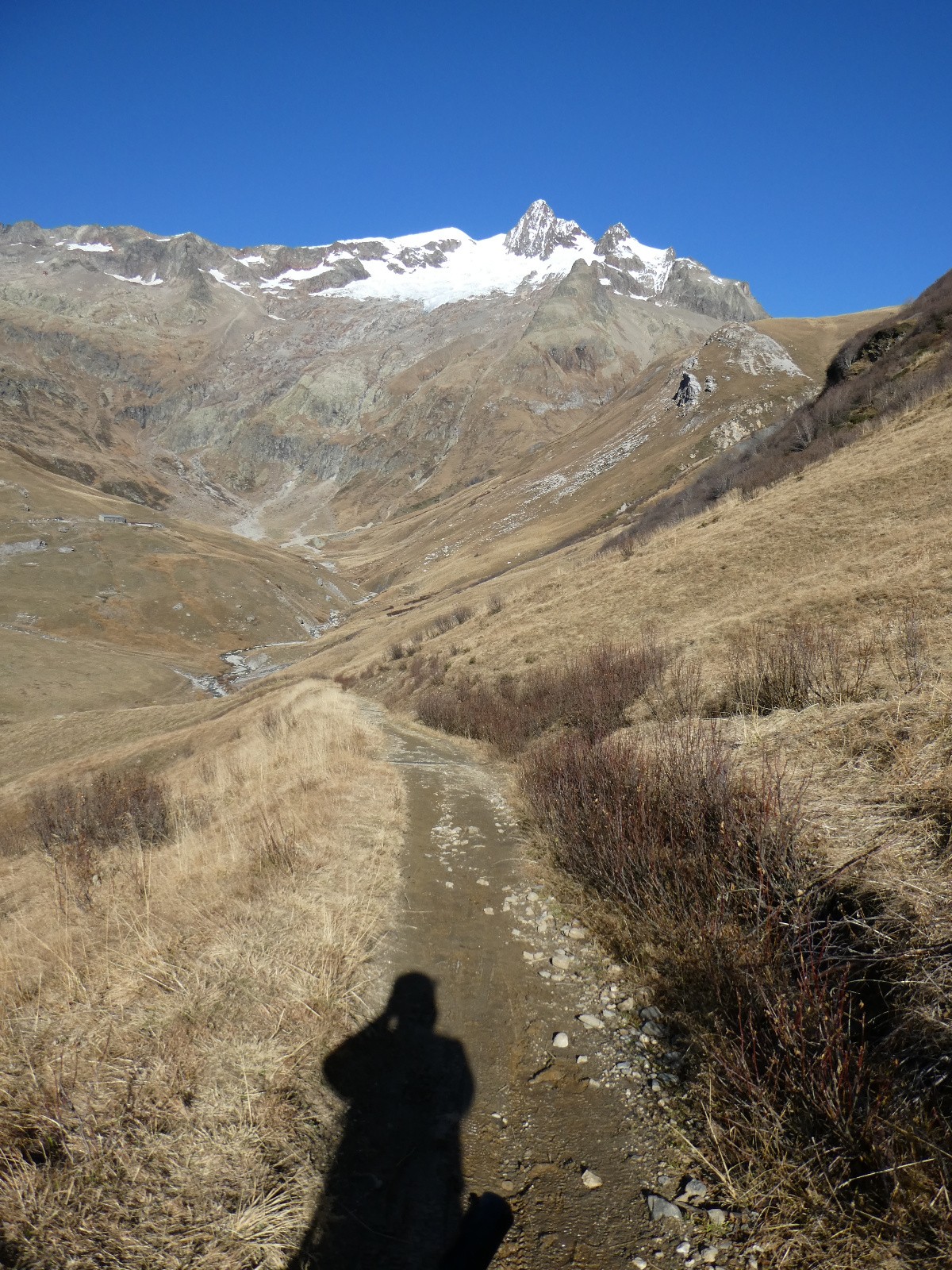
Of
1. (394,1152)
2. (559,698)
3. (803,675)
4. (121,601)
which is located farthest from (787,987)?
(121,601)

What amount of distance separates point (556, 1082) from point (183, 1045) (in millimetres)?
2543

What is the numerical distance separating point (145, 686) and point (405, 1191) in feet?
226

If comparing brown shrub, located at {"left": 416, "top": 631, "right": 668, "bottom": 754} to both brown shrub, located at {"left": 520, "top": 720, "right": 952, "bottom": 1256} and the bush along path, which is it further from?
brown shrub, located at {"left": 520, "top": 720, "right": 952, "bottom": 1256}

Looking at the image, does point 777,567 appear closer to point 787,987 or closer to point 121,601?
point 787,987

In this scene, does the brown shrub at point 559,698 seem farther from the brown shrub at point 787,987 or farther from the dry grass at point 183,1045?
the dry grass at point 183,1045

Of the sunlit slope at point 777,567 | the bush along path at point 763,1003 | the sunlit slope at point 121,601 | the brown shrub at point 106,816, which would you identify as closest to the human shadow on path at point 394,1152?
the bush along path at point 763,1003

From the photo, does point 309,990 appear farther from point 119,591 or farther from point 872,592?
point 119,591

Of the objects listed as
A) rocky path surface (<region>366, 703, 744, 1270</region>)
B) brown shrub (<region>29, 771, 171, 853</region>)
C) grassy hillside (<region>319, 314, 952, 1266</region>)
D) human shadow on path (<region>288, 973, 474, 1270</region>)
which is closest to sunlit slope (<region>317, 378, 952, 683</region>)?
grassy hillside (<region>319, 314, 952, 1266</region>)

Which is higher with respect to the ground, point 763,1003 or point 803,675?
point 803,675

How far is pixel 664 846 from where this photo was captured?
5957 mm

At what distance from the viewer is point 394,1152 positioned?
380cm

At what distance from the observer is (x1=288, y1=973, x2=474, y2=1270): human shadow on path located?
321 cm

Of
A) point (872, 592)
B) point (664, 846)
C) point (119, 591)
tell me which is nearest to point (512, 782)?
point (664, 846)

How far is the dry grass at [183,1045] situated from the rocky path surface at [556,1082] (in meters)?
0.88
